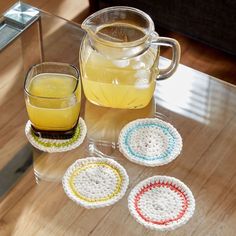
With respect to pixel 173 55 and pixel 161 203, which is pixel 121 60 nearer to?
pixel 173 55

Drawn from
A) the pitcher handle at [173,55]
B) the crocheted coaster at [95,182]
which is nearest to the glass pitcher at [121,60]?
the pitcher handle at [173,55]

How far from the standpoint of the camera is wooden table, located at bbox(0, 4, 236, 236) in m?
1.13

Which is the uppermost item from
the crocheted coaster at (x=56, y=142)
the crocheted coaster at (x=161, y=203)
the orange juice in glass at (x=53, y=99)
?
the orange juice in glass at (x=53, y=99)

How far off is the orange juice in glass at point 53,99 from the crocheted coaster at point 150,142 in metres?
0.12

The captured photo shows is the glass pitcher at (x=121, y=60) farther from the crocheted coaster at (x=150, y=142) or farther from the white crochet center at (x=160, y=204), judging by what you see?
the white crochet center at (x=160, y=204)

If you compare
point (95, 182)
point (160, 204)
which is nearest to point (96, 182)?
point (95, 182)

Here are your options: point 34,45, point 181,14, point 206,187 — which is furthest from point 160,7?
point 206,187

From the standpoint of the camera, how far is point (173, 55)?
129 cm

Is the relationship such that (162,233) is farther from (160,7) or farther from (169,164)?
(160,7)

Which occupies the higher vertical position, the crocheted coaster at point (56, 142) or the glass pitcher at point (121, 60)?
the glass pitcher at point (121, 60)

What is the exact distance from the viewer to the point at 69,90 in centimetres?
124

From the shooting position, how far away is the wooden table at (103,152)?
113cm

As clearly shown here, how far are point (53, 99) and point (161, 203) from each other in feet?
0.93

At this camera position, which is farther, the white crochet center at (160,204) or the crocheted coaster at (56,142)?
the crocheted coaster at (56,142)
